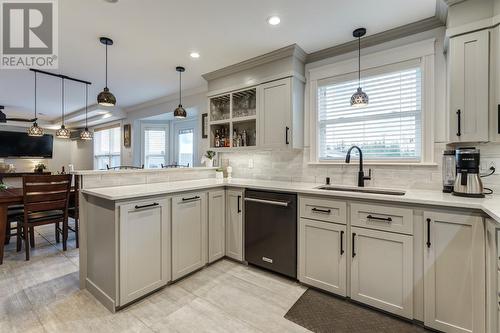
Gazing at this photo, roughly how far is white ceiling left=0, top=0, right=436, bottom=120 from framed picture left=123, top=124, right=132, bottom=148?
242cm

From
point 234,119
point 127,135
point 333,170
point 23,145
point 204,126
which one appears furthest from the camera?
point 23,145

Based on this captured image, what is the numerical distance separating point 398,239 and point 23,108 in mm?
8481

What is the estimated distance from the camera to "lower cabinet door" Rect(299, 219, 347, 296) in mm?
2098

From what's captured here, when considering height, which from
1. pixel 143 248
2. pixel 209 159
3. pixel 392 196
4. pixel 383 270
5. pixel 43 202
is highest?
pixel 209 159

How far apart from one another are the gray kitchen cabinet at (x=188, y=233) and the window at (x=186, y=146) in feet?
9.94

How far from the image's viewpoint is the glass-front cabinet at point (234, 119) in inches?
129

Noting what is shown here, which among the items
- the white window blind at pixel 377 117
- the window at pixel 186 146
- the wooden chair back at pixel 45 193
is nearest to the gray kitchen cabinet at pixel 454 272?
the white window blind at pixel 377 117

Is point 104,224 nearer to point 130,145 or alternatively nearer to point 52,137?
point 130,145

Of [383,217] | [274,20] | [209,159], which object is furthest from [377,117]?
[209,159]

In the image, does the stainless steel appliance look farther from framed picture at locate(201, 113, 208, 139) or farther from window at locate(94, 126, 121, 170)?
window at locate(94, 126, 121, 170)

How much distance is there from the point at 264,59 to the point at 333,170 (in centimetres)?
158

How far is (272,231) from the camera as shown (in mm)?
2506

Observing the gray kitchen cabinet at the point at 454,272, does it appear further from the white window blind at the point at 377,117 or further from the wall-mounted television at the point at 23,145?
the wall-mounted television at the point at 23,145

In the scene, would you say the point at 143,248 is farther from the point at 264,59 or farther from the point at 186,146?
the point at 186,146
